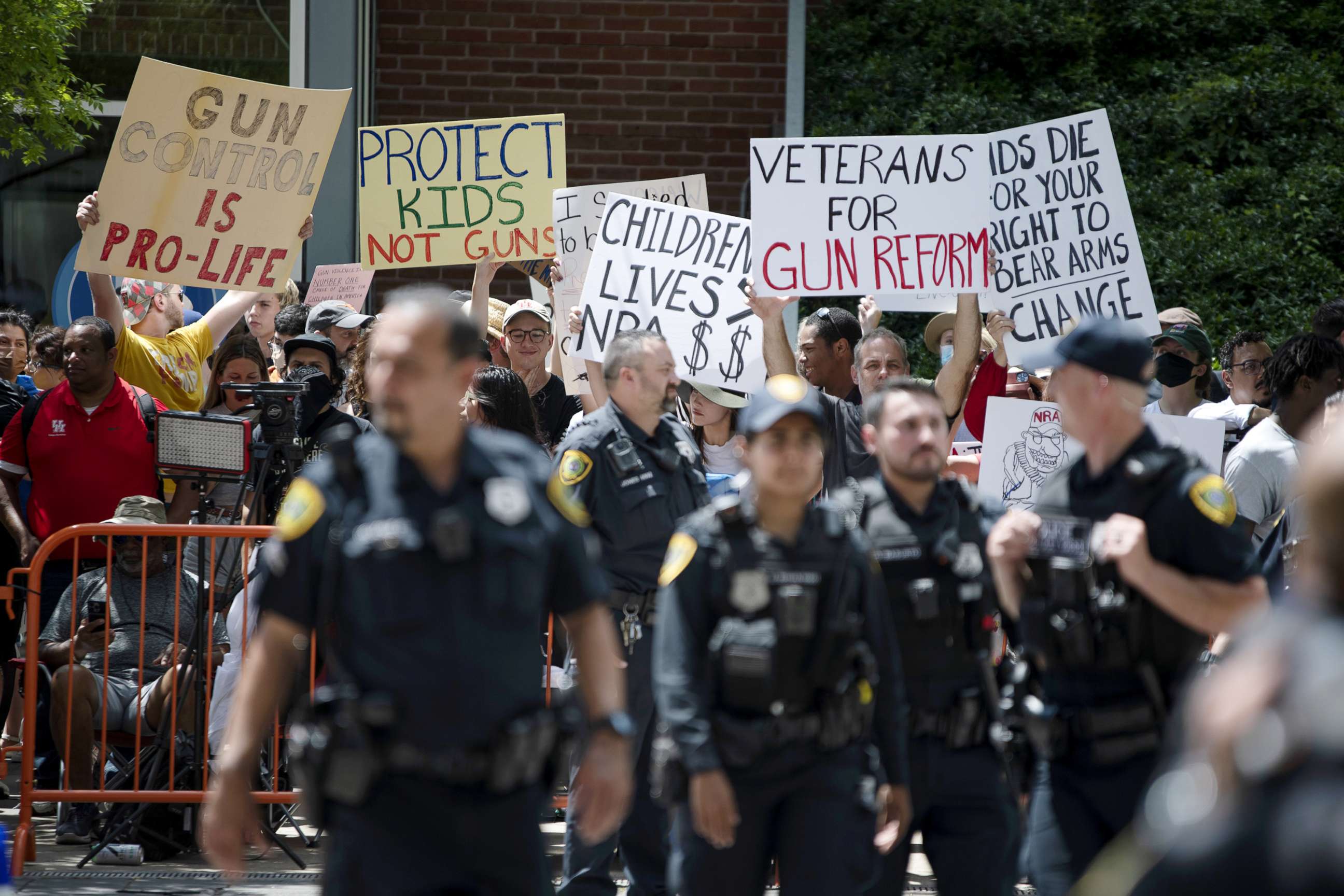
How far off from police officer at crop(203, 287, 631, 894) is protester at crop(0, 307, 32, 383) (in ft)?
18.7

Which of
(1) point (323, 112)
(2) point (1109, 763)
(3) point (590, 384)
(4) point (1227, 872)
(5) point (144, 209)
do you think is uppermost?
(1) point (323, 112)

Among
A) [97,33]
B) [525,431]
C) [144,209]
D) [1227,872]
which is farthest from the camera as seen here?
[97,33]

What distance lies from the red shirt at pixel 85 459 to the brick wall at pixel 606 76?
19.1ft

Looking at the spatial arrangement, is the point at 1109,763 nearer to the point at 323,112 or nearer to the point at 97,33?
the point at 323,112

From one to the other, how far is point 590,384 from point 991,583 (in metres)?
3.14

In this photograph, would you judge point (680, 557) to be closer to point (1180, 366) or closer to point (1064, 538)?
point (1064, 538)

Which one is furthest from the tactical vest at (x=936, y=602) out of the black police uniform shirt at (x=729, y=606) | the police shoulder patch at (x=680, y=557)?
the police shoulder patch at (x=680, y=557)

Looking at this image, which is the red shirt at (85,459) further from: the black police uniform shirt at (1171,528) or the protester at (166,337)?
the black police uniform shirt at (1171,528)

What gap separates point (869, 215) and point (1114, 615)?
12.4 ft

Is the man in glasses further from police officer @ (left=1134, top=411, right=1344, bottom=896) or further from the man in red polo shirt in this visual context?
police officer @ (left=1134, top=411, right=1344, bottom=896)

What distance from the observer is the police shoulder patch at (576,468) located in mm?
5281

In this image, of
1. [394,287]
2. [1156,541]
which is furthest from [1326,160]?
[1156,541]

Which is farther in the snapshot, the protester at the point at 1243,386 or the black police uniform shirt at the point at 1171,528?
the protester at the point at 1243,386

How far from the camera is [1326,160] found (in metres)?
12.5
